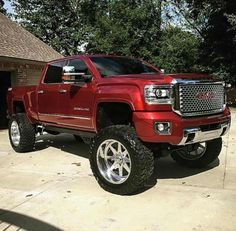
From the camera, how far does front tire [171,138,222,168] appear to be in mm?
7438

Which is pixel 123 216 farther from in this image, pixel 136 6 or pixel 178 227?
pixel 136 6

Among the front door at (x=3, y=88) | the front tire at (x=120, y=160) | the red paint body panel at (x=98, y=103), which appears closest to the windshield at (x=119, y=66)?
the red paint body panel at (x=98, y=103)

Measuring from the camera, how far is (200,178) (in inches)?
269

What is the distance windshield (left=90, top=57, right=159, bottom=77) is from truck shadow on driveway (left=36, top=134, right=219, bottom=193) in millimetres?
1767

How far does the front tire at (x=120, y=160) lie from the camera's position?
5.87 meters

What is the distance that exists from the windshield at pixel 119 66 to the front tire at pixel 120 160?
128 cm

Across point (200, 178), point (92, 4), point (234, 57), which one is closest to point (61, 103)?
point (200, 178)

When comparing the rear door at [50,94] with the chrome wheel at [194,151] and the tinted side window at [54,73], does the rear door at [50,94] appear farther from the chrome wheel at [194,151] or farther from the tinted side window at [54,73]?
the chrome wheel at [194,151]

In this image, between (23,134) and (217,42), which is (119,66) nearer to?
(23,134)

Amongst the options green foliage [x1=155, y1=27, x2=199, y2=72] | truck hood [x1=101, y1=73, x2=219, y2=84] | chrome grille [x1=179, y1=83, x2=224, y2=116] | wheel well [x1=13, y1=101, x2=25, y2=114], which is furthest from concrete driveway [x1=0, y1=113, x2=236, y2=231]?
green foliage [x1=155, y1=27, x2=199, y2=72]

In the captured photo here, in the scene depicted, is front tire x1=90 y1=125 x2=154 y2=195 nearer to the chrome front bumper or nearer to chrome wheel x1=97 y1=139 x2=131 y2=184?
chrome wheel x1=97 y1=139 x2=131 y2=184

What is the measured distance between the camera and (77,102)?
726 centimetres

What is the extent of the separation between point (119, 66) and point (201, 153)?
2.10 metres

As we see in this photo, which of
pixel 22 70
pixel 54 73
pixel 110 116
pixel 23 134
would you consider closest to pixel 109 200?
pixel 110 116
